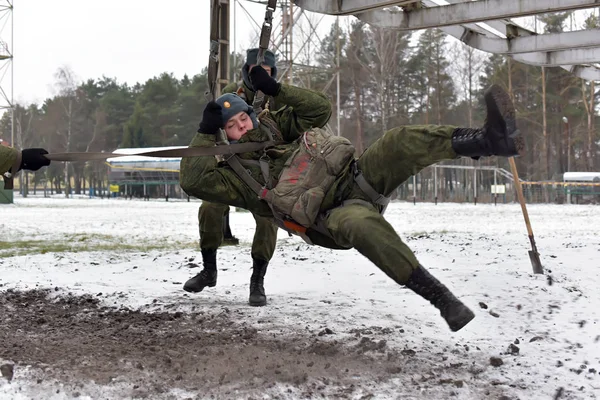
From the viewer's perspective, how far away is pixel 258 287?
16.0ft

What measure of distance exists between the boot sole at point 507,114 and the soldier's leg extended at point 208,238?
2.40 m

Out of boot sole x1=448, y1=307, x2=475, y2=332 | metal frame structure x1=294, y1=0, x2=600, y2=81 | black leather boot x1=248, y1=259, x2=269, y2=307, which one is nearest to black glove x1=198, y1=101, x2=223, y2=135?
black leather boot x1=248, y1=259, x2=269, y2=307

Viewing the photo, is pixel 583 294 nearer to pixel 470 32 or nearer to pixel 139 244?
pixel 470 32

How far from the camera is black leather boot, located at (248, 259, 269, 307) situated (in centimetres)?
480

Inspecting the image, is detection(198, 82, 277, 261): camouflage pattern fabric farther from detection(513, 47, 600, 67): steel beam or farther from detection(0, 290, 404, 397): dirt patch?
detection(513, 47, 600, 67): steel beam

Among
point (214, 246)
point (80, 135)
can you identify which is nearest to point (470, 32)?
point (214, 246)

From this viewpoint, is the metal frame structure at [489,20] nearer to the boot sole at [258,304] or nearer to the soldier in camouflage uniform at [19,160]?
the boot sole at [258,304]

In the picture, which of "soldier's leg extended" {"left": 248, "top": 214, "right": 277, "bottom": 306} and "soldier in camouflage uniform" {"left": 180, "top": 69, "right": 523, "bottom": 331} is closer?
"soldier in camouflage uniform" {"left": 180, "top": 69, "right": 523, "bottom": 331}

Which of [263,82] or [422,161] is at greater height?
[263,82]

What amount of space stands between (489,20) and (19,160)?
13.5 ft

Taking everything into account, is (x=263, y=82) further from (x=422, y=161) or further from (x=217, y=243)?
(x=217, y=243)

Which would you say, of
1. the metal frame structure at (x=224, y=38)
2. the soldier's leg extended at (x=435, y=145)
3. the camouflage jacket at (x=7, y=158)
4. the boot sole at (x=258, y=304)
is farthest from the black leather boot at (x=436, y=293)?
the metal frame structure at (x=224, y=38)

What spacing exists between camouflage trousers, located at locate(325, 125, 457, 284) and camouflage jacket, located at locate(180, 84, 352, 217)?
47cm

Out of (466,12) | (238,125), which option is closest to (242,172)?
(238,125)
